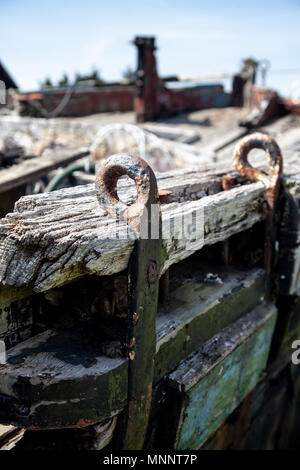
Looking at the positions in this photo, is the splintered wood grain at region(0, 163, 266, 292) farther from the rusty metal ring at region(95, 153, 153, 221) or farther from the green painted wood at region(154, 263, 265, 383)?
the green painted wood at region(154, 263, 265, 383)

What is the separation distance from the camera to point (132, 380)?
4.93 ft

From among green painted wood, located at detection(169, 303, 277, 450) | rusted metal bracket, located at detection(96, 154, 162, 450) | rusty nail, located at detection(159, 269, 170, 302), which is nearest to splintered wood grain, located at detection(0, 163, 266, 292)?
rusted metal bracket, located at detection(96, 154, 162, 450)

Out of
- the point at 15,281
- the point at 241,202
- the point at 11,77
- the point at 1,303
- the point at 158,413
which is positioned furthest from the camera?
the point at 11,77

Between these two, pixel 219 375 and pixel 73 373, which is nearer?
pixel 73 373

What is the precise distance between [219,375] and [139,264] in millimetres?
925

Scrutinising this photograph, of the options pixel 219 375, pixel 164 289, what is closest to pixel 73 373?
pixel 164 289

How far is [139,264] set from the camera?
1.38 m

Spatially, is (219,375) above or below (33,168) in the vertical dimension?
below

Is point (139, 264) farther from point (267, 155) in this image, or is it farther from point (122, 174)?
point (267, 155)

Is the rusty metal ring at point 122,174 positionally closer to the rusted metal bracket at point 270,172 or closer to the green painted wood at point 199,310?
the green painted wood at point 199,310

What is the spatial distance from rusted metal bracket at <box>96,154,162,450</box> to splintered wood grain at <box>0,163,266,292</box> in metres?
0.05
